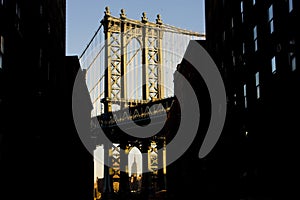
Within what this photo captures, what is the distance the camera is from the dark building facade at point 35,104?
76.7 ft

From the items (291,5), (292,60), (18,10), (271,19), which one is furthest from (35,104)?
(291,5)

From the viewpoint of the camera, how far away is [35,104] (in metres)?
31.1

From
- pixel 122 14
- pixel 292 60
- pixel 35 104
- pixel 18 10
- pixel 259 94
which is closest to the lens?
pixel 292 60

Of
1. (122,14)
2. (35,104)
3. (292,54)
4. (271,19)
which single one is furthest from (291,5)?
(122,14)

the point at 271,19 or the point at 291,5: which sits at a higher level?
the point at 271,19

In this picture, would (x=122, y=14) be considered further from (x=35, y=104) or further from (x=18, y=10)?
(x=18, y=10)

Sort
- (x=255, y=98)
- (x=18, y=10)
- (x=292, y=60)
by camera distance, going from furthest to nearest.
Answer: (x=255, y=98), (x=18, y=10), (x=292, y=60)

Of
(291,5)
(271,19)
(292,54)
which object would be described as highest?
(271,19)

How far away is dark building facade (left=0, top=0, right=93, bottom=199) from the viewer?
76.7 feet

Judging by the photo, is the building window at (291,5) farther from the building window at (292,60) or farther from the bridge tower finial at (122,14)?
the bridge tower finial at (122,14)

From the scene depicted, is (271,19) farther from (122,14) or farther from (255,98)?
(122,14)

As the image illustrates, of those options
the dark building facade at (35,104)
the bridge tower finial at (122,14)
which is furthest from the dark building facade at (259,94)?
the bridge tower finial at (122,14)

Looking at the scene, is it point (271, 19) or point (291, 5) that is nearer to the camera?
point (291, 5)

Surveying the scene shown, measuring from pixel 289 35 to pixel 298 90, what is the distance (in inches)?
96.3
